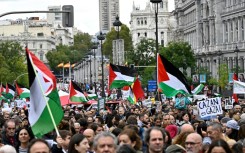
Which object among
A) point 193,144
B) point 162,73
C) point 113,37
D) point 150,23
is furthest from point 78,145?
point 113,37

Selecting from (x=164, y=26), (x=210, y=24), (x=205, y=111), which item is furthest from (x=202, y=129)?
(x=164, y=26)

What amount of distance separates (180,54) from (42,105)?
80.6m

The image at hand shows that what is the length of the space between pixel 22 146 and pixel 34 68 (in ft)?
4.81

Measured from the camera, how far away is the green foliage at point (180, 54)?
93625mm

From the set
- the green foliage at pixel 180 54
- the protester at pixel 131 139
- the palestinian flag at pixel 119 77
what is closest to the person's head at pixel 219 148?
the protester at pixel 131 139

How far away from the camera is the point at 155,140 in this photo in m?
12.4

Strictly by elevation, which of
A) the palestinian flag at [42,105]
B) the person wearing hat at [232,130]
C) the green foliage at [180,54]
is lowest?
the person wearing hat at [232,130]

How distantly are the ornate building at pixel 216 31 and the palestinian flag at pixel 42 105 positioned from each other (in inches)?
2693

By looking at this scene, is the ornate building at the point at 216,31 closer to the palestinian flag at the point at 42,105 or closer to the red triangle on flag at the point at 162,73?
the red triangle on flag at the point at 162,73

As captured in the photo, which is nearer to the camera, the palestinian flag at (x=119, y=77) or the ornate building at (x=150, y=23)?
the palestinian flag at (x=119, y=77)

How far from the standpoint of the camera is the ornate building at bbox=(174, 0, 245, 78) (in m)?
92.1

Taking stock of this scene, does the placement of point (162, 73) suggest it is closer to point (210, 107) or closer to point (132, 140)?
point (210, 107)

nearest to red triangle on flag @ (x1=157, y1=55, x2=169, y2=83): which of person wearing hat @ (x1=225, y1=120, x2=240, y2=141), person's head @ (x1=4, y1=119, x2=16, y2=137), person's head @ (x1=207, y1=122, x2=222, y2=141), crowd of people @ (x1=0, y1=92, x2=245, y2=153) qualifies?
crowd of people @ (x1=0, y1=92, x2=245, y2=153)

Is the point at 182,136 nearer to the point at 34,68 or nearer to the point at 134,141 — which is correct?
the point at 134,141
